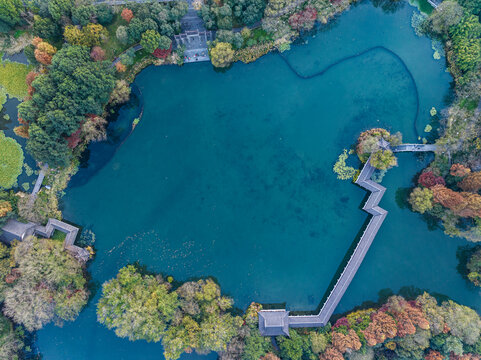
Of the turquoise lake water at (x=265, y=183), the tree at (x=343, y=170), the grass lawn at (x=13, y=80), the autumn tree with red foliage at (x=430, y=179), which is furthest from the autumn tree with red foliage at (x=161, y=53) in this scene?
the autumn tree with red foliage at (x=430, y=179)

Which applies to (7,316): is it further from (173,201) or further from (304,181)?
(304,181)

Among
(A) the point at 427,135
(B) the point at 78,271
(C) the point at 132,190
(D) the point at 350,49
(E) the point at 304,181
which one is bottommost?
(B) the point at 78,271

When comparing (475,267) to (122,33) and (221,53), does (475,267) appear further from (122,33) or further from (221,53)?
(122,33)

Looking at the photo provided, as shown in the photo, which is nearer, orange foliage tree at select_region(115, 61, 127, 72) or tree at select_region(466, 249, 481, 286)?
tree at select_region(466, 249, 481, 286)

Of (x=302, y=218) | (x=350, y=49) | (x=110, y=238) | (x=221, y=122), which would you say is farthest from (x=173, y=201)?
(x=350, y=49)

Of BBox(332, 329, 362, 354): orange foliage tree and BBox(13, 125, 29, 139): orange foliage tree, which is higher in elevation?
BBox(13, 125, 29, 139): orange foliage tree

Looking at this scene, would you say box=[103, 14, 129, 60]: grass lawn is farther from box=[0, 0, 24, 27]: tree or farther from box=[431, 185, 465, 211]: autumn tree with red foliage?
box=[431, 185, 465, 211]: autumn tree with red foliage

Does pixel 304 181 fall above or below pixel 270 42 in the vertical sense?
below

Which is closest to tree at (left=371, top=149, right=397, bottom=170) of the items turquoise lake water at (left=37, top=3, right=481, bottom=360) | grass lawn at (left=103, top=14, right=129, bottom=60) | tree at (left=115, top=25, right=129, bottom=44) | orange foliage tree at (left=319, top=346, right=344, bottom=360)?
turquoise lake water at (left=37, top=3, right=481, bottom=360)

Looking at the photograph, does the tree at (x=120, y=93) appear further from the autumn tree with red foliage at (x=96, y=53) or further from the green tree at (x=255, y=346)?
the green tree at (x=255, y=346)
